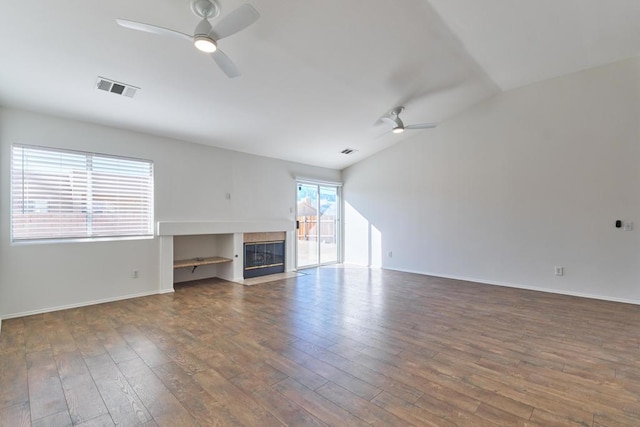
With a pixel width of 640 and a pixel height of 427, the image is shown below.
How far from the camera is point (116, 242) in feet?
14.6

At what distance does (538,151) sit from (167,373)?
593cm

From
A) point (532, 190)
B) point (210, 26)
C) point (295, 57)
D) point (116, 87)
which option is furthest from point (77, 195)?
point (532, 190)

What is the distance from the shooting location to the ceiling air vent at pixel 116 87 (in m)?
3.35

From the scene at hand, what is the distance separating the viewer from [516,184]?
5195 mm

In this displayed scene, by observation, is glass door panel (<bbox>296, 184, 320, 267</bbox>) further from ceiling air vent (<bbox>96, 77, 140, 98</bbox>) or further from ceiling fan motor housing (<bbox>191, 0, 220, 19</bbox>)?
ceiling fan motor housing (<bbox>191, 0, 220, 19</bbox>)

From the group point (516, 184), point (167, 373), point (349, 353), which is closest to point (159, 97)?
point (167, 373)

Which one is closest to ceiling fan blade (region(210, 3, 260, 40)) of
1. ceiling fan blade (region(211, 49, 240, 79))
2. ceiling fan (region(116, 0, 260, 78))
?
ceiling fan (region(116, 0, 260, 78))

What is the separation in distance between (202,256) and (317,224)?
2890 millimetres

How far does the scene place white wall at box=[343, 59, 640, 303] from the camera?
432 cm

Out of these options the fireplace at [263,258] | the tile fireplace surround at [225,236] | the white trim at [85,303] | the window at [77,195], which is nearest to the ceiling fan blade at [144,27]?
the window at [77,195]

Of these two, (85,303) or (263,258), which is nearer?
(85,303)

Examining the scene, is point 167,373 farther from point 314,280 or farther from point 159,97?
point 314,280

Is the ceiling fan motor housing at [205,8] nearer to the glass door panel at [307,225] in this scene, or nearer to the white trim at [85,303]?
the white trim at [85,303]

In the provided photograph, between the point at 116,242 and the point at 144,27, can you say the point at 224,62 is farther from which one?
the point at 116,242
